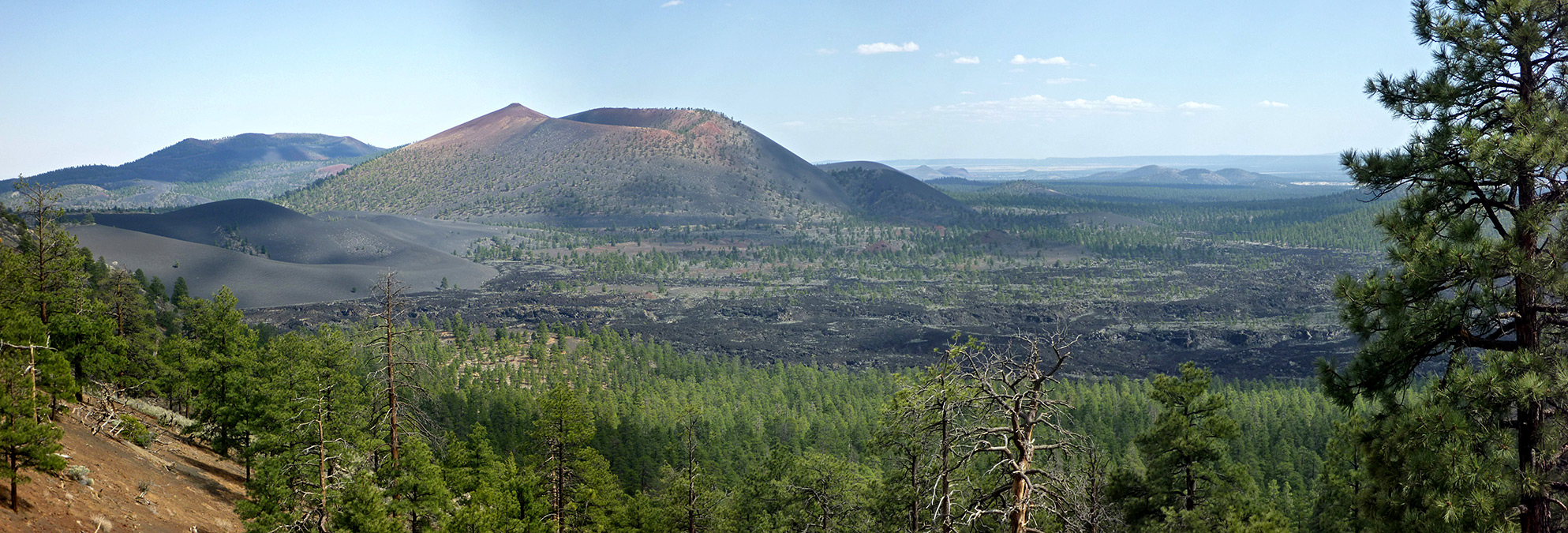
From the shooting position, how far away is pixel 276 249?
398 feet

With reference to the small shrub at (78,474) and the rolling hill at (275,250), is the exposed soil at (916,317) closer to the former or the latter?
the rolling hill at (275,250)

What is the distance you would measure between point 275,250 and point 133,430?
109119mm

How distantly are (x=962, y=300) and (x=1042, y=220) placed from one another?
3971 inches

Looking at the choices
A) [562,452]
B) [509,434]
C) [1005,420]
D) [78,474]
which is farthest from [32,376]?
[509,434]

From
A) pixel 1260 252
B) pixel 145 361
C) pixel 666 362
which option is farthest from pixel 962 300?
pixel 145 361

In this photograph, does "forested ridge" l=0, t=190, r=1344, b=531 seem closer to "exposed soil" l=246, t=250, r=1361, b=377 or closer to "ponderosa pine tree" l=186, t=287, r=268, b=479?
"ponderosa pine tree" l=186, t=287, r=268, b=479

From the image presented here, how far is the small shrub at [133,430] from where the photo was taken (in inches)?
957

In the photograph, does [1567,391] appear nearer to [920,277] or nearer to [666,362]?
[666,362]

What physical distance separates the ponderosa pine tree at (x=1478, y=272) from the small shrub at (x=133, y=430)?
91.1 feet

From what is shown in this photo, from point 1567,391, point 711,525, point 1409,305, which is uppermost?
point 1409,305

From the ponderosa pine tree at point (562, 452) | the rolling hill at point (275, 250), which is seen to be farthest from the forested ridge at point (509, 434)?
the rolling hill at point (275, 250)

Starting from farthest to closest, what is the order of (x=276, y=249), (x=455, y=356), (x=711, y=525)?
(x=276, y=249) → (x=455, y=356) → (x=711, y=525)

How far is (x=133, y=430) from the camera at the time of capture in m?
24.3

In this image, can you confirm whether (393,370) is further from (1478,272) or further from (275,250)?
(275,250)
